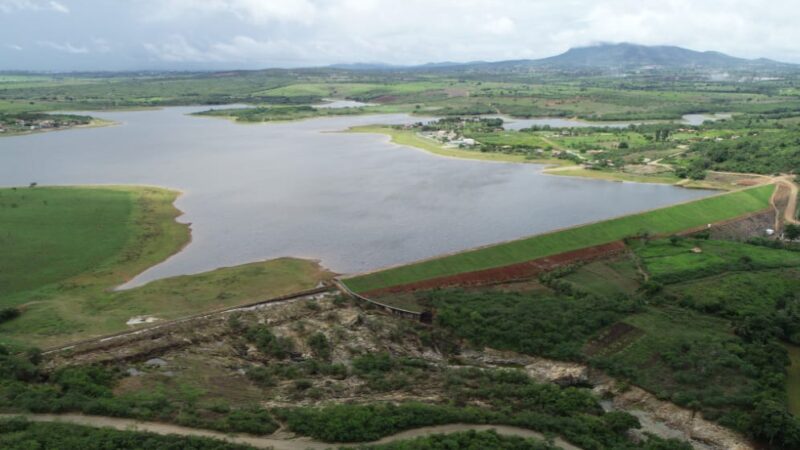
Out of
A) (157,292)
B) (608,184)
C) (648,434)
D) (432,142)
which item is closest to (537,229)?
(608,184)

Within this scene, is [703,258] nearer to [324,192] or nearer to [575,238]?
[575,238]

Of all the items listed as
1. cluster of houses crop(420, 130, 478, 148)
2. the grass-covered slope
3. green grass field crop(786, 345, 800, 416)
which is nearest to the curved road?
green grass field crop(786, 345, 800, 416)

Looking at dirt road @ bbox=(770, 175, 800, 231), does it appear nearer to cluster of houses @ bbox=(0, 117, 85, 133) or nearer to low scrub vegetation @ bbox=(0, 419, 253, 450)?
low scrub vegetation @ bbox=(0, 419, 253, 450)

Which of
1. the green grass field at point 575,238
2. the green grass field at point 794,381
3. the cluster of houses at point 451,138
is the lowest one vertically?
the green grass field at point 794,381

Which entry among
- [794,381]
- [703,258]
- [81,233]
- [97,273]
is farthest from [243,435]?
[703,258]

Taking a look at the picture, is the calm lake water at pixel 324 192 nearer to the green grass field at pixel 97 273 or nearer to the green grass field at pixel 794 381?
the green grass field at pixel 97 273

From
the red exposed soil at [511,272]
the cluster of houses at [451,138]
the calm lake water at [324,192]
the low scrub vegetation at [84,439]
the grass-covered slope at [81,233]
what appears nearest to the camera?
the low scrub vegetation at [84,439]

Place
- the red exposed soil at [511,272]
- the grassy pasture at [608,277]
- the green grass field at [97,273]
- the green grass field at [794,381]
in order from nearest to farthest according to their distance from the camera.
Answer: the green grass field at [794,381], the green grass field at [97,273], the red exposed soil at [511,272], the grassy pasture at [608,277]

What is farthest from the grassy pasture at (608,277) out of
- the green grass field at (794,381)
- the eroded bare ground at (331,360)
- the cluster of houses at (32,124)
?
the cluster of houses at (32,124)

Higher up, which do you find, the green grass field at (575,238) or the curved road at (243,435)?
the green grass field at (575,238)
